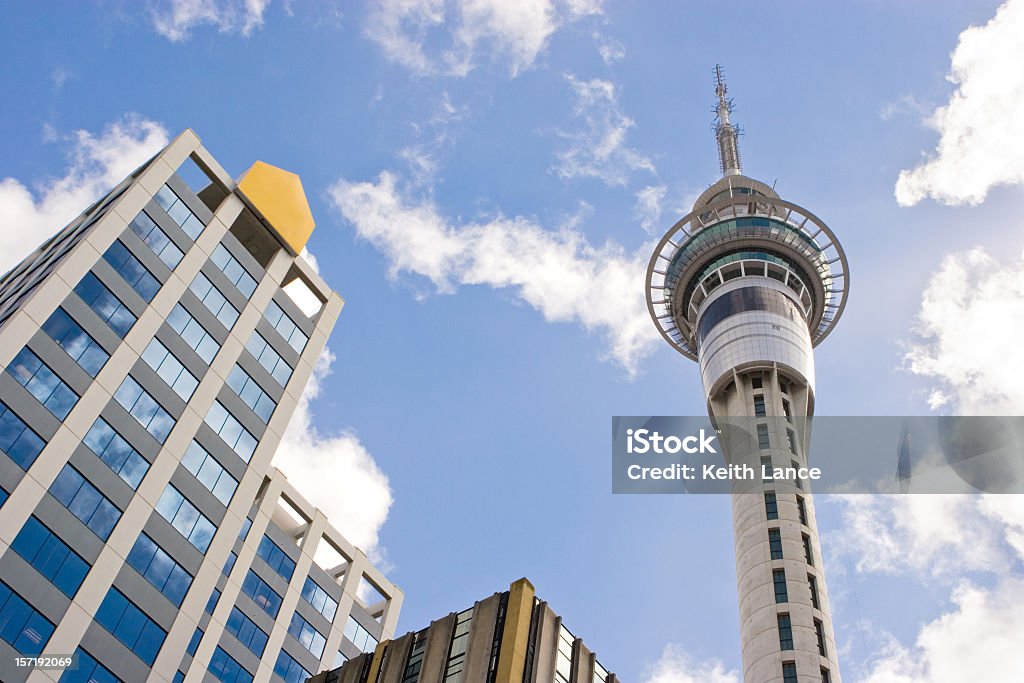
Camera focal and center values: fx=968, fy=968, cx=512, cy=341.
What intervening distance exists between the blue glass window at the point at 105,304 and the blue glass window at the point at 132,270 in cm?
158

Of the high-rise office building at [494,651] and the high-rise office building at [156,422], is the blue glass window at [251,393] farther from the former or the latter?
the high-rise office building at [494,651]

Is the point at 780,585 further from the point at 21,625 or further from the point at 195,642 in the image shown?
the point at 21,625

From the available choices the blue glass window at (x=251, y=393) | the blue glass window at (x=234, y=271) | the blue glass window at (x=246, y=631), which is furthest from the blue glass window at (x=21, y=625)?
the blue glass window at (x=234, y=271)

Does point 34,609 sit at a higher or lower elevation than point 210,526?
lower

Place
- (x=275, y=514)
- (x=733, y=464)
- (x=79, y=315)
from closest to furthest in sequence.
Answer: (x=79, y=315)
(x=275, y=514)
(x=733, y=464)

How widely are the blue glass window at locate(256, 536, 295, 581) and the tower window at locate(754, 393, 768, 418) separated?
49.3 m

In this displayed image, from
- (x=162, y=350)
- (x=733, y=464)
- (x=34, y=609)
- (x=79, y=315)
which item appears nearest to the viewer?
(x=34, y=609)

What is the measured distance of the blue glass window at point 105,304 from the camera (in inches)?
2007

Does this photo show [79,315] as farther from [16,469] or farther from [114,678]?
[114,678]

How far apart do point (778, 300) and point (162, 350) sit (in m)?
73.7

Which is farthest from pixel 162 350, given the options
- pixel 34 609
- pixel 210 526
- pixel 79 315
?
pixel 34 609

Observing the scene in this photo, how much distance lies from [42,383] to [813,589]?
64.2m

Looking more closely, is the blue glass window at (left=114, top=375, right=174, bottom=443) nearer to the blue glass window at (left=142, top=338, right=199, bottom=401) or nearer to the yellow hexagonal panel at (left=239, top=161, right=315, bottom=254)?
the blue glass window at (left=142, top=338, right=199, bottom=401)

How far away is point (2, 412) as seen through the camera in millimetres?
44625
